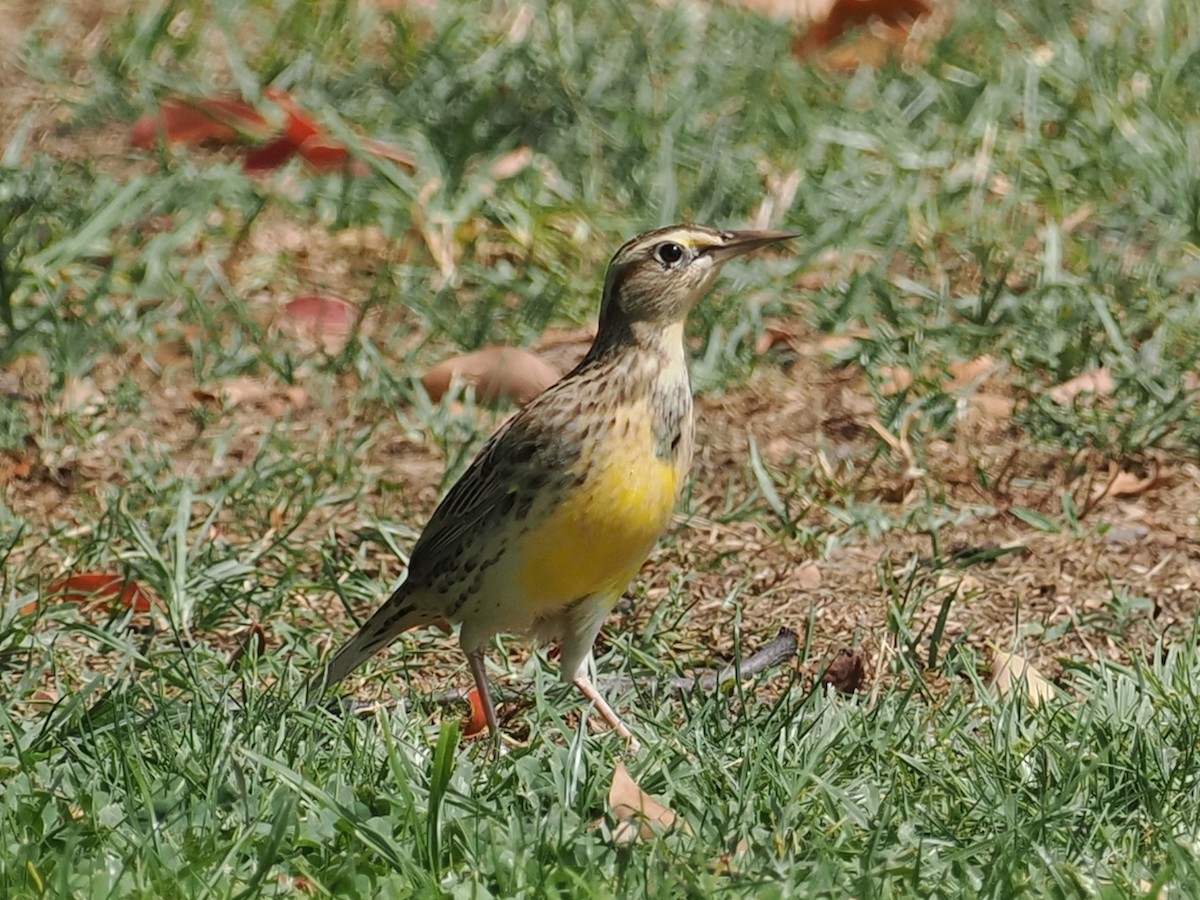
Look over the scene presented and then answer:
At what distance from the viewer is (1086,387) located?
303 inches

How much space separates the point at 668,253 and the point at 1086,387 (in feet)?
7.40

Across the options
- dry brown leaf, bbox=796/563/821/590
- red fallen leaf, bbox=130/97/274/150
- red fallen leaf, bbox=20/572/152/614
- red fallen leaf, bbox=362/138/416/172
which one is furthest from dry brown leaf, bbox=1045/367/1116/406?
red fallen leaf, bbox=130/97/274/150

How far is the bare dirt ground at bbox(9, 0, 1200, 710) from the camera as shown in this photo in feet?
21.1

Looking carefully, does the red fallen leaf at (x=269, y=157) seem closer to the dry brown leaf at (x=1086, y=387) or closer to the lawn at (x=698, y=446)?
the lawn at (x=698, y=446)

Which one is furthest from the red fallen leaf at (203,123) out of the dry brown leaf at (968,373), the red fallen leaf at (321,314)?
the dry brown leaf at (968,373)

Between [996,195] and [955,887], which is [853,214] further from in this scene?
[955,887]

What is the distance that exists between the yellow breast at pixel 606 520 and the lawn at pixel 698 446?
372 millimetres

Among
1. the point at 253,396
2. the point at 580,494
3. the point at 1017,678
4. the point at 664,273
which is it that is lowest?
the point at 253,396

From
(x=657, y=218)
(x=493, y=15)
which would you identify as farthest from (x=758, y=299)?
(x=493, y=15)

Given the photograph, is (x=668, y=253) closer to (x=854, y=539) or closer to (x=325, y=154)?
(x=854, y=539)

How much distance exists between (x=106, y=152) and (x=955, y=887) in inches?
229

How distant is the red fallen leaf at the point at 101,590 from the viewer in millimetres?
6566

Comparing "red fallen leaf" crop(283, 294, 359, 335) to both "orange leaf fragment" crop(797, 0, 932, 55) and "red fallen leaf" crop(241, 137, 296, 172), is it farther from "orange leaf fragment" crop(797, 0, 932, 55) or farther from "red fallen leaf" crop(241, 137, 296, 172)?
"orange leaf fragment" crop(797, 0, 932, 55)

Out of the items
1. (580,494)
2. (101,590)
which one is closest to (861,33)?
(101,590)
